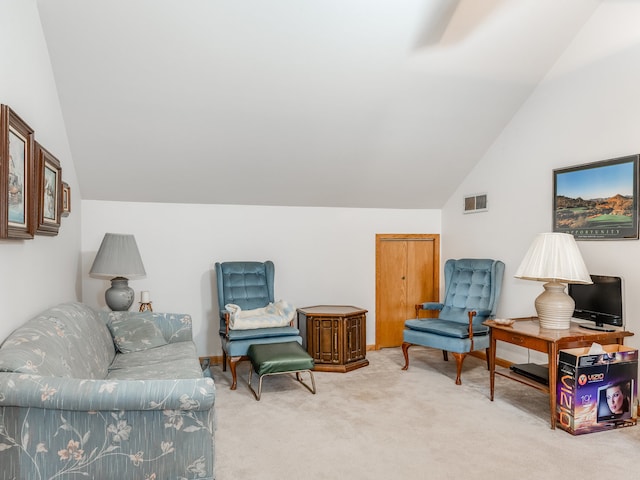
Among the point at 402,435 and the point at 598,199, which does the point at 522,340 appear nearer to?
the point at 402,435

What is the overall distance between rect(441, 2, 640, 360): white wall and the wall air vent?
0.07m

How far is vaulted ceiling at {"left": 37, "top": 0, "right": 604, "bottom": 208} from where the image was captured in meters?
3.06

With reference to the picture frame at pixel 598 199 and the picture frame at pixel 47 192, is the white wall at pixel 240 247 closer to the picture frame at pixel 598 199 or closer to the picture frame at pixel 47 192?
the picture frame at pixel 47 192

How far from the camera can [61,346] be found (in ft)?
7.45

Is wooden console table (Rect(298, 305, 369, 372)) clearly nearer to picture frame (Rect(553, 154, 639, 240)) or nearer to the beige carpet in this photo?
the beige carpet

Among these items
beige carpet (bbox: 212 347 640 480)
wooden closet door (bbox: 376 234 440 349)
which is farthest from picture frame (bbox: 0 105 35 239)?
wooden closet door (bbox: 376 234 440 349)

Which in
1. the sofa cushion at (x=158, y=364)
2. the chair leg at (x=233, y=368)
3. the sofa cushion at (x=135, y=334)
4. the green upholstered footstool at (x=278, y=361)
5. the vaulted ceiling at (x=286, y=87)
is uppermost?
the vaulted ceiling at (x=286, y=87)

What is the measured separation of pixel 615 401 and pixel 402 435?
1535 millimetres

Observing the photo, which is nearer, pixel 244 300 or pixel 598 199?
pixel 598 199

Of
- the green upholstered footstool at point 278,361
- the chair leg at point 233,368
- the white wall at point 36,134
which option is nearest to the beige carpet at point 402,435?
the chair leg at point 233,368

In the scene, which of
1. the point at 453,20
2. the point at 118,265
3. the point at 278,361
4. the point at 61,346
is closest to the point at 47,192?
the point at 61,346

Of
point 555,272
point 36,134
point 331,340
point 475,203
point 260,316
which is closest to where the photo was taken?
point 36,134

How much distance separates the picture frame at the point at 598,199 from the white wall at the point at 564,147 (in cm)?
8

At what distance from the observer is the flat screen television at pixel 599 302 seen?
3.28 m
